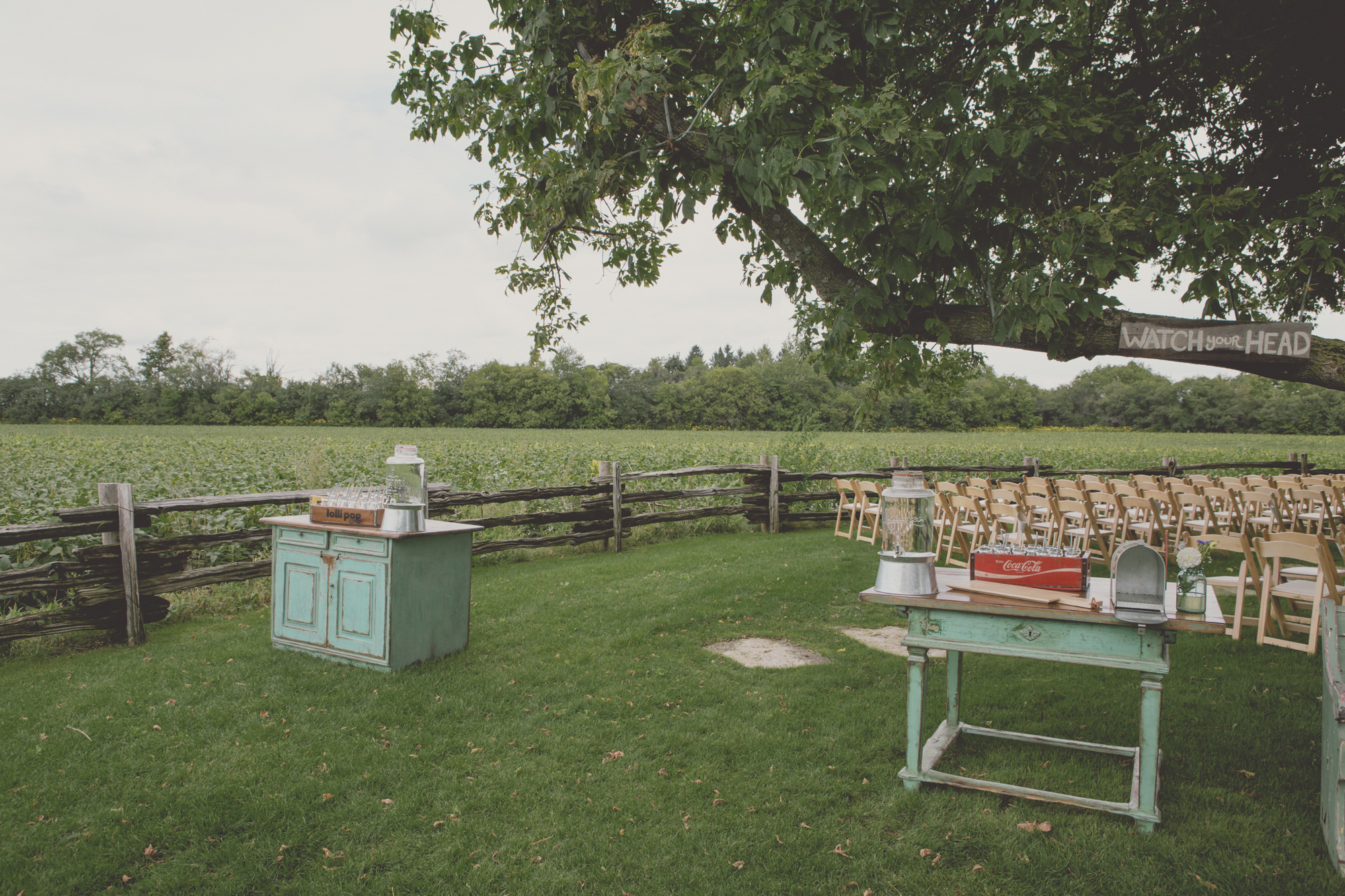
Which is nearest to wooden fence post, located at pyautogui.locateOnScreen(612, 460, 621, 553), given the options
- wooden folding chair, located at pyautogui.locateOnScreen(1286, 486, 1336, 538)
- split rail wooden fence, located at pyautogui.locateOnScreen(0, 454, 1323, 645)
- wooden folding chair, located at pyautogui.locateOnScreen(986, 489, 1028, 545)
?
split rail wooden fence, located at pyautogui.locateOnScreen(0, 454, 1323, 645)

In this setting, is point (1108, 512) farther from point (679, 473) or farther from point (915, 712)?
point (915, 712)

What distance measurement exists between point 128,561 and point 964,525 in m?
8.66

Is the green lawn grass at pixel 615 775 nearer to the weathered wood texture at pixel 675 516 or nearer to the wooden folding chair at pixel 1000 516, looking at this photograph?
the wooden folding chair at pixel 1000 516

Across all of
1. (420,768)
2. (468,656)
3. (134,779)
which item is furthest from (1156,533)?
(134,779)

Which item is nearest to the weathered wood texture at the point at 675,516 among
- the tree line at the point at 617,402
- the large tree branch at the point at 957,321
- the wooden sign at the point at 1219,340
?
the large tree branch at the point at 957,321

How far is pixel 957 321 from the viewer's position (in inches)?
176

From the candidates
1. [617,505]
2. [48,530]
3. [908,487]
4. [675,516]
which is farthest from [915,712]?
[675,516]

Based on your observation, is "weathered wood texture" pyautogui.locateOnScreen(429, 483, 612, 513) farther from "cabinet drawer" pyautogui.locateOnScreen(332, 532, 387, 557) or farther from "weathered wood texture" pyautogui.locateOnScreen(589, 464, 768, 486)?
"cabinet drawer" pyautogui.locateOnScreen(332, 532, 387, 557)

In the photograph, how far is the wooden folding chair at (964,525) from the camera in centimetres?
838

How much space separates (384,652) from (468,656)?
25.5 inches

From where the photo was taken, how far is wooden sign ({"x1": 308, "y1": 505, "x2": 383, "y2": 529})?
16.0 feet

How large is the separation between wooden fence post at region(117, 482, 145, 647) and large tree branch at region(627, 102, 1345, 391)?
15.8 ft

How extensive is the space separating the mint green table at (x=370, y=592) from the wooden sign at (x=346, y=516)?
0.19 feet

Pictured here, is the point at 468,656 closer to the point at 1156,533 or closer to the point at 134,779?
the point at 134,779
